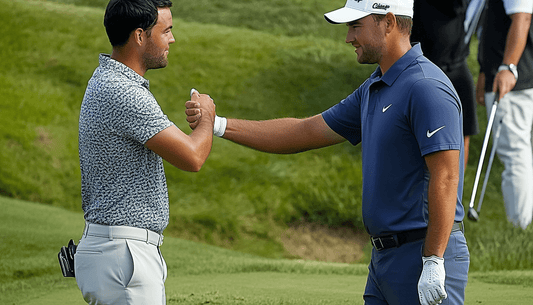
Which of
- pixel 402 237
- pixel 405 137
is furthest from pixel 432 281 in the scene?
pixel 405 137

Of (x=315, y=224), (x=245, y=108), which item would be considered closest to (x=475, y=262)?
(x=315, y=224)

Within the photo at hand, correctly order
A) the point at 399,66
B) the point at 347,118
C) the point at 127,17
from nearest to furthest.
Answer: the point at 127,17 → the point at 399,66 → the point at 347,118

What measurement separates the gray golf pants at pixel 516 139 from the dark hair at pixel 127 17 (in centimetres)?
533

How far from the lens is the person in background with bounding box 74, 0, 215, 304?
2.79 m

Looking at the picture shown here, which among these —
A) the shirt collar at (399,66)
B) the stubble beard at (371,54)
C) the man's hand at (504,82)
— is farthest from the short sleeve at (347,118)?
the man's hand at (504,82)

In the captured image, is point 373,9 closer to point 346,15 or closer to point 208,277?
point 346,15

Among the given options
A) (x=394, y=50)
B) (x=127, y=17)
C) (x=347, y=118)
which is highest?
(x=127, y=17)

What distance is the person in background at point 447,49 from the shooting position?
8.07m

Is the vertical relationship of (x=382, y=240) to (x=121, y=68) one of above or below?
below

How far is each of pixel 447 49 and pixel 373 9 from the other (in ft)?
17.0

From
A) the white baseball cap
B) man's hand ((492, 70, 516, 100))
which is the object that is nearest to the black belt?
the white baseball cap

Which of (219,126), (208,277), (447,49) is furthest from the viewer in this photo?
(447,49)

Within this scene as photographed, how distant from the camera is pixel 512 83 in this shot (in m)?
6.87

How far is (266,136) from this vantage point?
410cm
